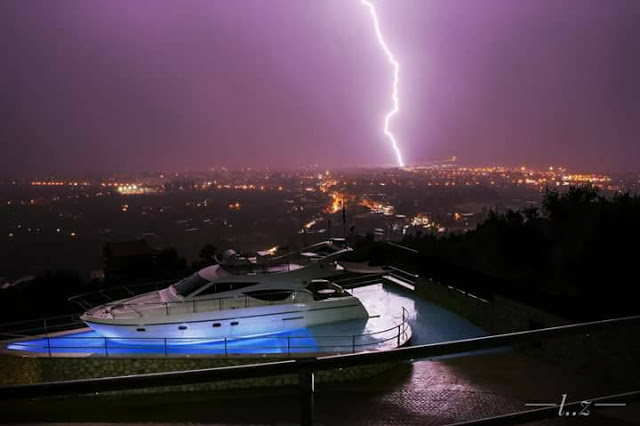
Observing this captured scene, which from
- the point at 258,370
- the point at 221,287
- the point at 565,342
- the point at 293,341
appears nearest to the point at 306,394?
the point at 258,370

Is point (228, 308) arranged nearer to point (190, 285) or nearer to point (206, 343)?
point (206, 343)

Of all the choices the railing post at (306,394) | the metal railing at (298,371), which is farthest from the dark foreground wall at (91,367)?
the railing post at (306,394)

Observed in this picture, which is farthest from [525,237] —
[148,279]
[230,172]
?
[230,172]

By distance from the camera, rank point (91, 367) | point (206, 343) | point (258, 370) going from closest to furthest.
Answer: point (258, 370), point (91, 367), point (206, 343)

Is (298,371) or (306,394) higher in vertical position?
(298,371)

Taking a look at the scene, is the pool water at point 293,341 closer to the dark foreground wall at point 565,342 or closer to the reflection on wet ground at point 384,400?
the dark foreground wall at point 565,342

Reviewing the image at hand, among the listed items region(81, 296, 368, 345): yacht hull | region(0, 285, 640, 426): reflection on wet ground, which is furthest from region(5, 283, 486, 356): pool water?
region(0, 285, 640, 426): reflection on wet ground

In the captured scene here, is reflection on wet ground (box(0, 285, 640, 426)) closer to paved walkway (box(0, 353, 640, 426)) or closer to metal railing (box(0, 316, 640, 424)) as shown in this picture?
paved walkway (box(0, 353, 640, 426))
